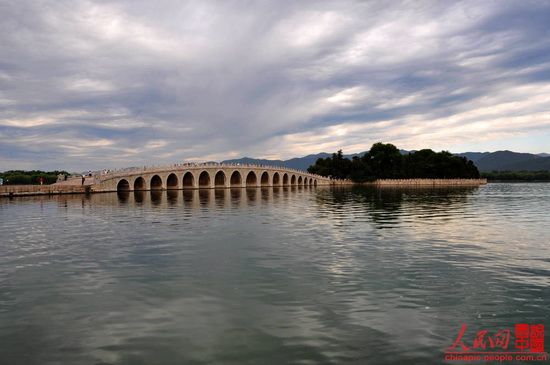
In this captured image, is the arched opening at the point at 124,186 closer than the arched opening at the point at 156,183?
Yes

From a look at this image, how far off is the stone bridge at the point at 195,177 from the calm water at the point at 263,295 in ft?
141

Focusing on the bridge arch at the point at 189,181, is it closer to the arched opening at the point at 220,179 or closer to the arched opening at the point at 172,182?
the arched opening at the point at 172,182

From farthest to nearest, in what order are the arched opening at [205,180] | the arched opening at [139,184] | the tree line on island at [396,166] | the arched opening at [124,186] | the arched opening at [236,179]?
1. the tree line on island at [396,166]
2. the arched opening at [236,179]
3. the arched opening at [205,180]
4. the arched opening at [139,184]
5. the arched opening at [124,186]

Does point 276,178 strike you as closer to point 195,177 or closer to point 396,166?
point 195,177

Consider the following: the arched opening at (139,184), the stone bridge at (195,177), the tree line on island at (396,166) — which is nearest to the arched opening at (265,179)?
the stone bridge at (195,177)

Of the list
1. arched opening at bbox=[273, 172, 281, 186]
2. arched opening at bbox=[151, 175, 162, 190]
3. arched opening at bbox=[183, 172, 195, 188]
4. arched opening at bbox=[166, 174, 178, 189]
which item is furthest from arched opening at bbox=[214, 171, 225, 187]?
arched opening at bbox=[273, 172, 281, 186]

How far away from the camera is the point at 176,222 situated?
2267 centimetres

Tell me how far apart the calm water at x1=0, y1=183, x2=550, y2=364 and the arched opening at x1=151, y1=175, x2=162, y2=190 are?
49788mm

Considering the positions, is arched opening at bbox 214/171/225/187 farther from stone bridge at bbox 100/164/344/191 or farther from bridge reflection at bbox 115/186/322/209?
bridge reflection at bbox 115/186/322/209

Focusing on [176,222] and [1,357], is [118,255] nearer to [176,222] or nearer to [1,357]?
[1,357]

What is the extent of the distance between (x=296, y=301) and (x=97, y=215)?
835 inches

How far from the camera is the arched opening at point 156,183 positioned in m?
66.6

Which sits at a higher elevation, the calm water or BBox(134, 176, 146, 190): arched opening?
BBox(134, 176, 146, 190): arched opening

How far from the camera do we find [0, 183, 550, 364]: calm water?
6426 mm
